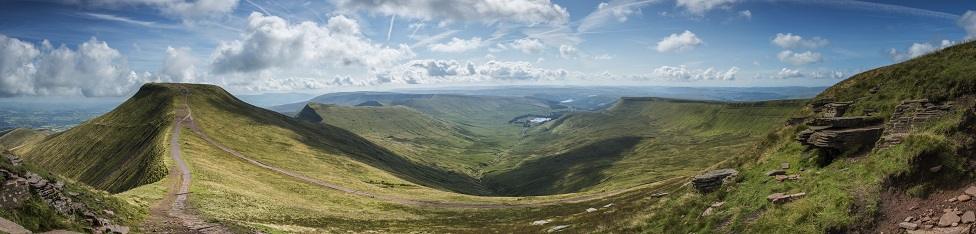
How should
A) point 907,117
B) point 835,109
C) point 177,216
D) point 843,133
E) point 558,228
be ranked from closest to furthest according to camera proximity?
point 907,117
point 843,133
point 835,109
point 177,216
point 558,228

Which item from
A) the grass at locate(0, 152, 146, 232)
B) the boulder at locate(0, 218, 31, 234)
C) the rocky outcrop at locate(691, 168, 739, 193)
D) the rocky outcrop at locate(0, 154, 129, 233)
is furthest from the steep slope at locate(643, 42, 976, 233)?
the grass at locate(0, 152, 146, 232)


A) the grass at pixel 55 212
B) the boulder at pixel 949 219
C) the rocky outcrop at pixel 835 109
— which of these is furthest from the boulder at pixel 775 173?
the grass at pixel 55 212

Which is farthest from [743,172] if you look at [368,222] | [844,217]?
[368,222]

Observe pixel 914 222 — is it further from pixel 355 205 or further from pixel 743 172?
pixel 355 205

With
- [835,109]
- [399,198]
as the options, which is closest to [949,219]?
[835,109]

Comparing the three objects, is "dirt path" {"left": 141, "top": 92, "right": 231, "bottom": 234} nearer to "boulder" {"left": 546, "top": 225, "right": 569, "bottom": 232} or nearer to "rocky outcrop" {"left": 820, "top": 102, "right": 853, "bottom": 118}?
"boulder" {"left": 546, "top": 225, "right": 569, "bottom": 232}

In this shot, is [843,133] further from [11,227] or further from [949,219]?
[11,227]

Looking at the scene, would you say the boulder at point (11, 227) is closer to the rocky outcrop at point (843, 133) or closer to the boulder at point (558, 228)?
the boulder at point (558, 228)
